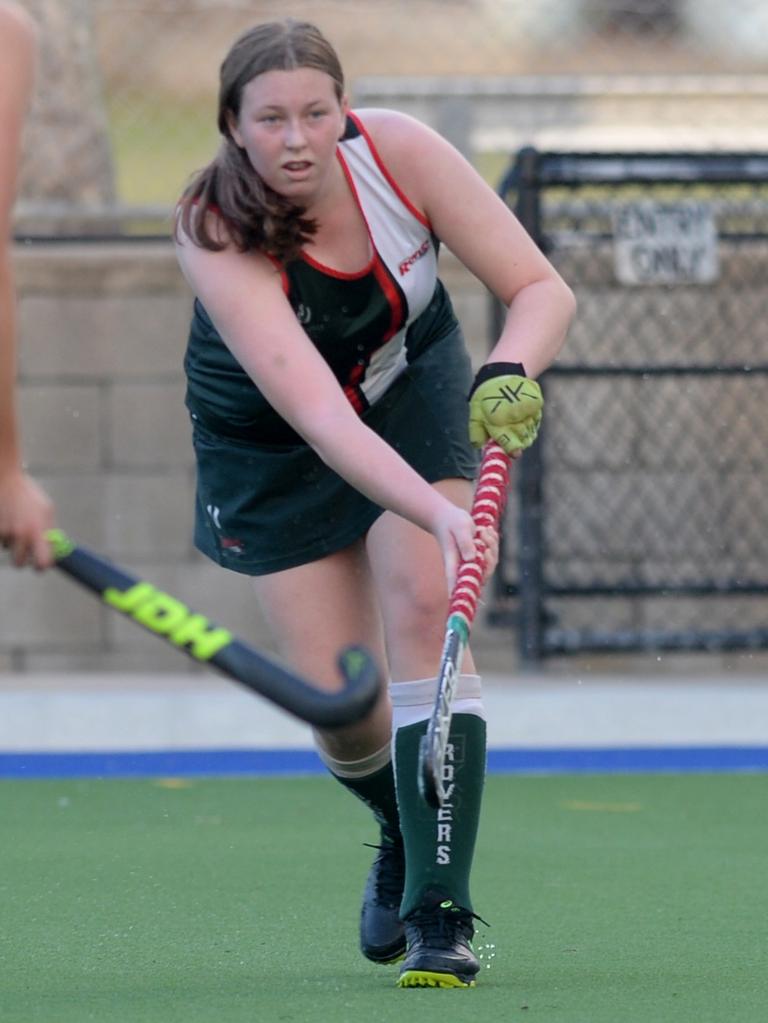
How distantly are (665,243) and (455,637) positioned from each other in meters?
4.96

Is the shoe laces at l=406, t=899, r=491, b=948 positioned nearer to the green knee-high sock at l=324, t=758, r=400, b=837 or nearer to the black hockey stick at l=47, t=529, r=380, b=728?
the green knee-high sock at l=324, t=758, r=400, b=837

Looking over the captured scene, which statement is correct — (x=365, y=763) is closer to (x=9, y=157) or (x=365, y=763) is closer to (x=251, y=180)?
(x=251, y=180)

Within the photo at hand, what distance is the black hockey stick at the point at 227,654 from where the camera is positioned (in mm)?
2635

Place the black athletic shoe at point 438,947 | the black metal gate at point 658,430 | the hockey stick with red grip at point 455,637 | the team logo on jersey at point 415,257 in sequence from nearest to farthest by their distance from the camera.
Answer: the hockey stick with red grip at point 455,637, the black athletic shoe at point 438,947, the team logo on jersey at point 415,257, the black metal gate at point 658,430

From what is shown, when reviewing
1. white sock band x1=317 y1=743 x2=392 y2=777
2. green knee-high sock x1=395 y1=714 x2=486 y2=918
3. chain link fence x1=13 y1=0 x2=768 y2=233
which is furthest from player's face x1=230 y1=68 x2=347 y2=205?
chain link fence x1=13 y1=0 x2=768 y2=233

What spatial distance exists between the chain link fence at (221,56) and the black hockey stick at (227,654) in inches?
233

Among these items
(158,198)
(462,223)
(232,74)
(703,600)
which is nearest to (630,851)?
(462,223)

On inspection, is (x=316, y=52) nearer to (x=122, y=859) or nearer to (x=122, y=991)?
(x=122, y=991)

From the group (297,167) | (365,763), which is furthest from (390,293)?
(365,763)

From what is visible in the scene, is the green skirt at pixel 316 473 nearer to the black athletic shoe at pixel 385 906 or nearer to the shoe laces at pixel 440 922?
the black athletic shoe at pixel 385 906

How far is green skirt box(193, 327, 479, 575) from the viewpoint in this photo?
136 inches

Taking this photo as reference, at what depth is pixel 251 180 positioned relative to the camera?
3.19m

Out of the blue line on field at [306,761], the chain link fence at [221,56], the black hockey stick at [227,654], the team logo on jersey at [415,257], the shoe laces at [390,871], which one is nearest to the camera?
the black hockey stick at [227,654]

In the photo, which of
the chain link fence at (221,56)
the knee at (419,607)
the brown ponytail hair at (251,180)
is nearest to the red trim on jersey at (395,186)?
the brown ponytail hair at (251,180)
